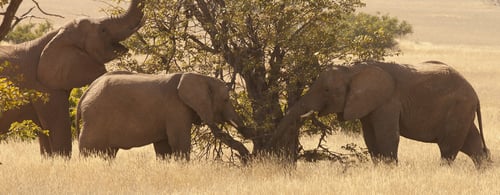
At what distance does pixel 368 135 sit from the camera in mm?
14867

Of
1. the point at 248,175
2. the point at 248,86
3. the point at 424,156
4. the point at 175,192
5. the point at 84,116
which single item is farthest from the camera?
the point at 424,156

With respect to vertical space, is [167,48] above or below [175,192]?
above

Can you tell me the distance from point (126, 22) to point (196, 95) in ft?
6.56

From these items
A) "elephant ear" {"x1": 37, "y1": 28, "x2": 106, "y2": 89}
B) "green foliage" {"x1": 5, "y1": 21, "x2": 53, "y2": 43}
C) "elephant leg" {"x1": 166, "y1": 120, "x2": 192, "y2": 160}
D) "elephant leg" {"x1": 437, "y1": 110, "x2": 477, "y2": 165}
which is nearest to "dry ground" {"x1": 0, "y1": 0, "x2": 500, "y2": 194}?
"elephant leg" {"x1": 437, "y1": 110, "x2": 477, "y2": 165}

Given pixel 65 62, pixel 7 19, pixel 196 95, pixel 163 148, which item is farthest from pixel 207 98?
pixel 7 19

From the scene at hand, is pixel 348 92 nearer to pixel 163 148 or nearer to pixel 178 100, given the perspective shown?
pixel 178 100

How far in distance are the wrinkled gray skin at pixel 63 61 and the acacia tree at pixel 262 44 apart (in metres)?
0.39

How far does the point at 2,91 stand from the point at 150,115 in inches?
136

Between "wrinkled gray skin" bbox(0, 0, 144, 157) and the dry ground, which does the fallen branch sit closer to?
the dry ground

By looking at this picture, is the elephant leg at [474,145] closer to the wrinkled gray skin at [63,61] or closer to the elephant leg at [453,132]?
the elephant leg at [453,132]

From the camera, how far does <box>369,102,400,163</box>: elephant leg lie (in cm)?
1437

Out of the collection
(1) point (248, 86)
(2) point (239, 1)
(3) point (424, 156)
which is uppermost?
(2) point (239, 1)

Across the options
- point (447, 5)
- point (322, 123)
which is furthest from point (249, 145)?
point (447, 5)

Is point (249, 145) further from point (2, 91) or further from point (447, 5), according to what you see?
point (447, 5)
